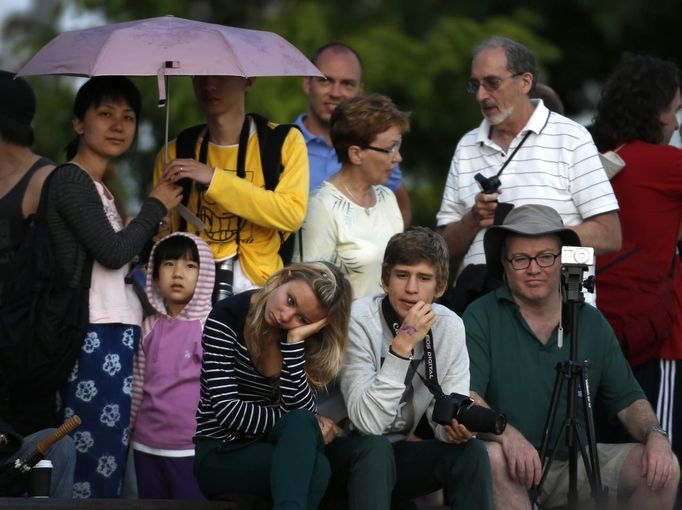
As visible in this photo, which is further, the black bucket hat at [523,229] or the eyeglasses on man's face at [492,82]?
the eyeglasses on man's face at [492,82]

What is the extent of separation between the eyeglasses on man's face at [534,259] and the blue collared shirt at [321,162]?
1.18 metres

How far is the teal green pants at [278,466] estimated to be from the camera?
545 cm

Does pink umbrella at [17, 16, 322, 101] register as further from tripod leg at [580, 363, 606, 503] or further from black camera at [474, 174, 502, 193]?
tripod leg at [580, 363, 606, 503]

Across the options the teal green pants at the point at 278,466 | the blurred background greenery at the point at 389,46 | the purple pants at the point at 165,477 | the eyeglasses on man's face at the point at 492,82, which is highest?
the blurred background greenery at the point at 389,46

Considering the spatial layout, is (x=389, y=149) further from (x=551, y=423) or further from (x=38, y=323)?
(x=38, y=323)

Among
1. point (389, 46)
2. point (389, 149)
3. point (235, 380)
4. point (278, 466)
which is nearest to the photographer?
point (278, 466)

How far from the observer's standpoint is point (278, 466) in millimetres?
5484

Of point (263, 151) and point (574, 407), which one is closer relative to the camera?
point (574, 407)

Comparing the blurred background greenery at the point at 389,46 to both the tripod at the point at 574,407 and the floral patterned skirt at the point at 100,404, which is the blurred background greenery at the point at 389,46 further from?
the tripod at the point at 574,407

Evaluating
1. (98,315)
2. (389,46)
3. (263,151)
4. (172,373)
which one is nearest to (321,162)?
(263,151)

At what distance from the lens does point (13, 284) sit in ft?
20.3

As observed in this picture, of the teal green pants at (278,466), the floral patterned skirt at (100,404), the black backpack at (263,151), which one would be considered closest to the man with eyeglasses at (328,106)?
the black backpack at (263,151)

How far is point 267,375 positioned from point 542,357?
1249 mm

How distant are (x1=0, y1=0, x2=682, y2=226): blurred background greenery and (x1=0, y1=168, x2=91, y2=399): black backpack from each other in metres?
4.60
